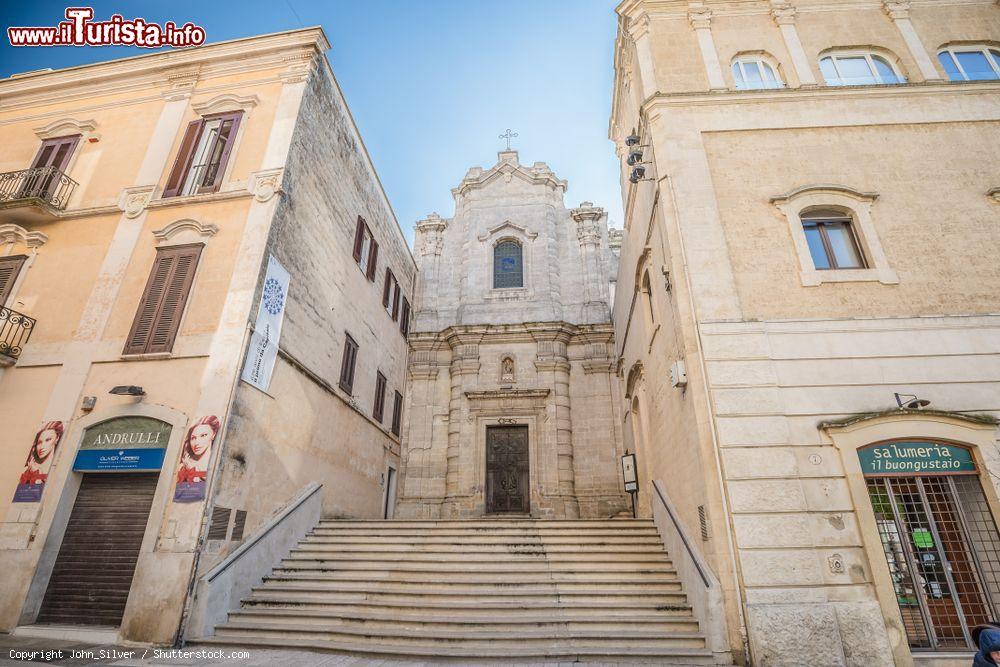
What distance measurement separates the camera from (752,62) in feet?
35.2

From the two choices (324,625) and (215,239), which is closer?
(324,625)

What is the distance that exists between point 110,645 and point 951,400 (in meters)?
13.1

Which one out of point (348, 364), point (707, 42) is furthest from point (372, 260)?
point (707, 42)

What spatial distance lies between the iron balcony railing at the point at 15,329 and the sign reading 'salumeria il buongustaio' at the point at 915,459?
1547cm

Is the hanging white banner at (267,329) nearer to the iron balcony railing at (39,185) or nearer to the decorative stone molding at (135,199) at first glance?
the decorative stone molding at (135,199)

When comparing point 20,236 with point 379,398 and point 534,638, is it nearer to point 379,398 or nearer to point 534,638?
point 379,398

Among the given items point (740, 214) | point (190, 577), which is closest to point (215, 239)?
point (190, 577)

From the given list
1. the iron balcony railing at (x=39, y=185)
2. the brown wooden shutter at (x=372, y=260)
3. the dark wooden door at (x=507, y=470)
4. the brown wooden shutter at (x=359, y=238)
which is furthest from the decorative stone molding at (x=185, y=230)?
the dark wooden door at (x=507, y=470)

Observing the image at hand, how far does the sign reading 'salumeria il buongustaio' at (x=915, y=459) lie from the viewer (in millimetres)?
6738

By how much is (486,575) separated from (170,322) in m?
7.75

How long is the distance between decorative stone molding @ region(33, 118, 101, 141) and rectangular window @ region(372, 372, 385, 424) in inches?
395

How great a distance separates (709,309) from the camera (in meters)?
7.89

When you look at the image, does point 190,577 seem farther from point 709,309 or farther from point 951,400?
point 951,400

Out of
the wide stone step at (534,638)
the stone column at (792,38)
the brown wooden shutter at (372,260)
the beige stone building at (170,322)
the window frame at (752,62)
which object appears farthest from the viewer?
the brown wooden shutter at (372,260)
